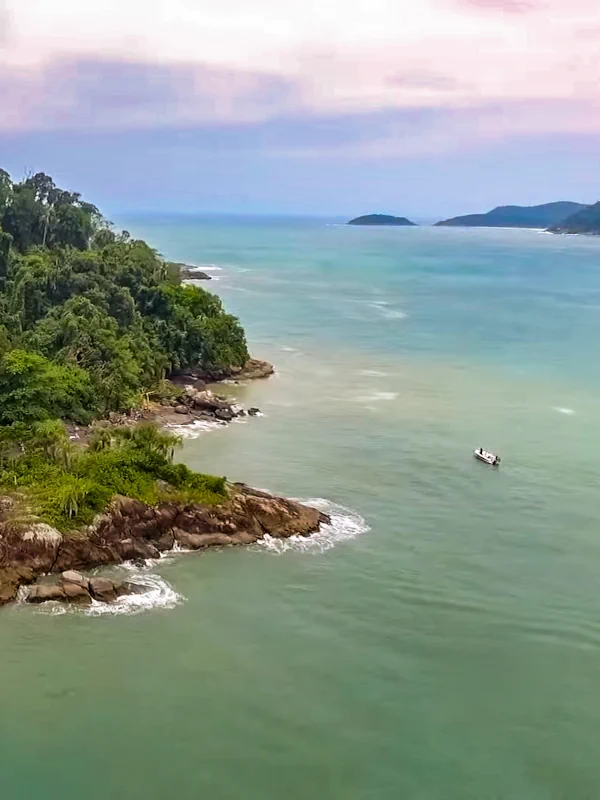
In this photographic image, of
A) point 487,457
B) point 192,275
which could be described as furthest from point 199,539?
point 192,275

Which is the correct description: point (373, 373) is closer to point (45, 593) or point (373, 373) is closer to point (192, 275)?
point (45, 593)

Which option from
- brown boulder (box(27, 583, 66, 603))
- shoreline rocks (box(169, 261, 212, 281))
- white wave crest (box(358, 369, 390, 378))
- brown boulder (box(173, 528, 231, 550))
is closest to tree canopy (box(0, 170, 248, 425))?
white wave crest (box(358, 369, 390, 378))

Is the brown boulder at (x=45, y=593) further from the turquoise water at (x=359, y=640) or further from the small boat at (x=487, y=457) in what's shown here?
the small boat at (x=487, y=457)

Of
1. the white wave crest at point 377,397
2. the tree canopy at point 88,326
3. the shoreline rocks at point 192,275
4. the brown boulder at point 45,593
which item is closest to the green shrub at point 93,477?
the brown boulder at point 45,593

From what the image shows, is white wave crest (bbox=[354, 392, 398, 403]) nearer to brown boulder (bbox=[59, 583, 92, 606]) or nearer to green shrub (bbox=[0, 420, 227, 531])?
green shrub (bbox=[0, 420, 227, 531])

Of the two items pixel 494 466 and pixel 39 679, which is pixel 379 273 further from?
pixel 39 679

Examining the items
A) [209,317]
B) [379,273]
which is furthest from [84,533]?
[379,273]
